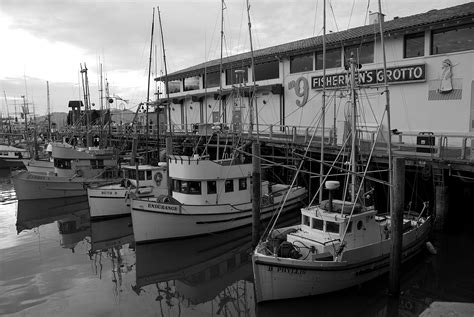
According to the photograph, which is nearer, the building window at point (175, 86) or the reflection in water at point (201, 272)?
the reflection in water at point (201, 272)

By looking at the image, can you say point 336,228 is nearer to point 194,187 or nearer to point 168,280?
point 168,280

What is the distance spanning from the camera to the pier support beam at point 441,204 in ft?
55.2

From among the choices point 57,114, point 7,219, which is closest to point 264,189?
point 7,219

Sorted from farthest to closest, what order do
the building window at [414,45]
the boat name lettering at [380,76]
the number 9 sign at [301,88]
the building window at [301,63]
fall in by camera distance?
1. the number 9 sign at [301,88]
2. the building window at [301,63]
3. the building window at [414,45]
4. the boat name lettering at [380,76]

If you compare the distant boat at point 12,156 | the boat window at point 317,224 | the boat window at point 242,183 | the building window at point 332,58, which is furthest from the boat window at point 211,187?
the distant boat at point 12,156

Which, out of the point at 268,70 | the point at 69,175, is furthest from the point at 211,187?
the point at 69,175

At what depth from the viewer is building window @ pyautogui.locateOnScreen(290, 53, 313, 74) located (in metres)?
28.0

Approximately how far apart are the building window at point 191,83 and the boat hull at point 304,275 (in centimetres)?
2963

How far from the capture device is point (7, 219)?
2572 cm

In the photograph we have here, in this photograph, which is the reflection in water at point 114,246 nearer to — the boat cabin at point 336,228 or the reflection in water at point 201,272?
the reflection in water at point 201,272

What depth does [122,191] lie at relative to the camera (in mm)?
23703

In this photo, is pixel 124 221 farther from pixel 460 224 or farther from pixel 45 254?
pixel 460 224

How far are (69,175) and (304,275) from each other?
83.0 ft

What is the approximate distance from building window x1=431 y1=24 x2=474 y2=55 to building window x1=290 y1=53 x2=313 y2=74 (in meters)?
8.20
